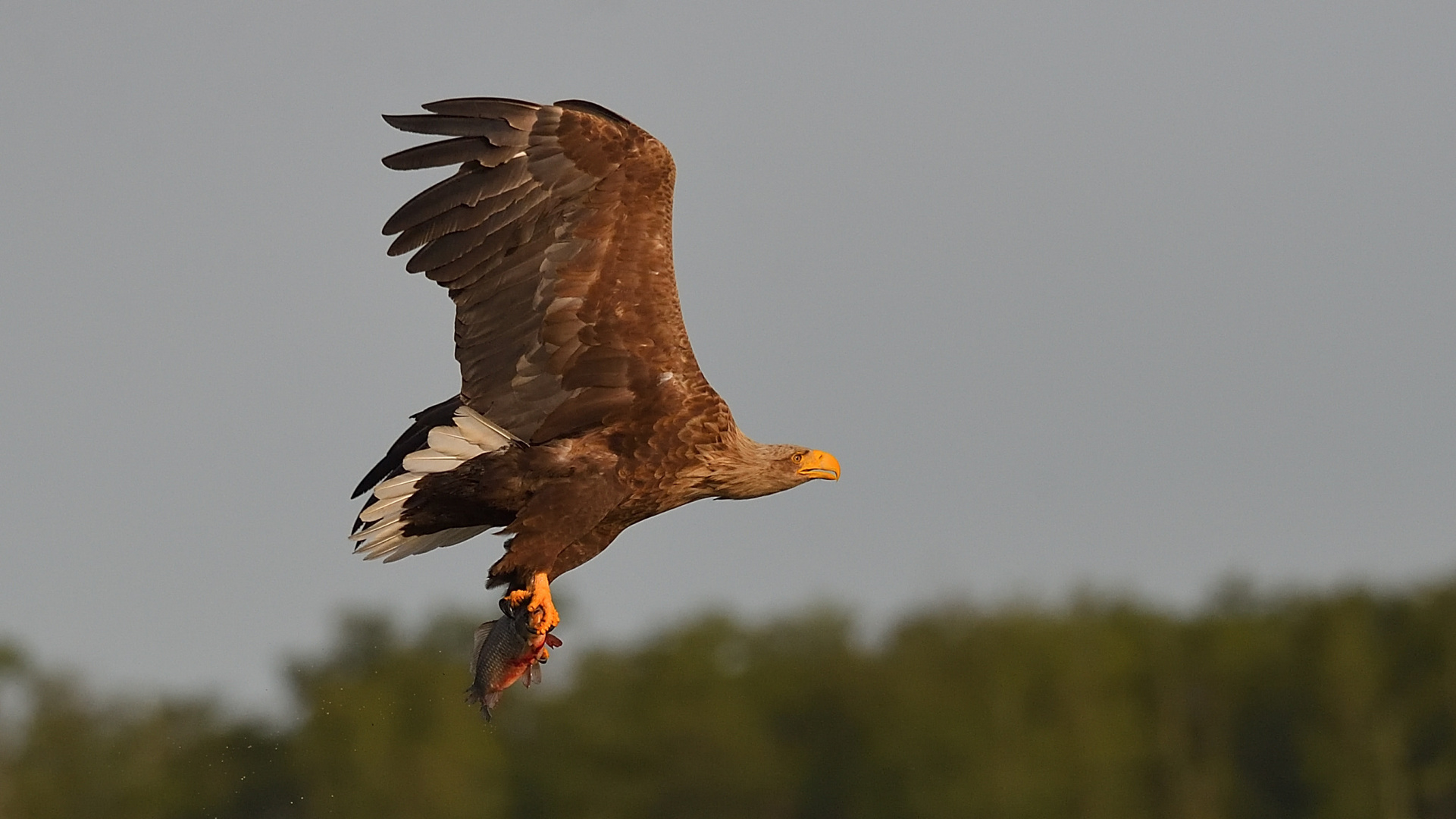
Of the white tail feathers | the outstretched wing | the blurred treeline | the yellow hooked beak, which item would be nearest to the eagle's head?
the yellow hooked beak

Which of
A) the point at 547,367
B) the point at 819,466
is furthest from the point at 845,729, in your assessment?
the point at 547,367

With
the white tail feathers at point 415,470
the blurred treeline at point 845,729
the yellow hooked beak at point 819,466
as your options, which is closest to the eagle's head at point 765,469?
the yellow hooked beak at point 819,466

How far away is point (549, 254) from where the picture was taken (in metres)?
7.80

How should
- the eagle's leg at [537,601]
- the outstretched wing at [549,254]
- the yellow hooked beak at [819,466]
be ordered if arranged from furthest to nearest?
the yellow hooked beak at [819,466] → the eagle's leg at [537,601] → the outstretched wing at [549,254]

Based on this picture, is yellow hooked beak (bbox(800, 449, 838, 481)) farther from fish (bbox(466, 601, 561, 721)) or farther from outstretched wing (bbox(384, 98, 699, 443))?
fish (bbox(466, 601, 561, 721))

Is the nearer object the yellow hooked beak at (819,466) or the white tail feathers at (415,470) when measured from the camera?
the white tail feathers at (415,470)

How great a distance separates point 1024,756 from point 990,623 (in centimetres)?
210

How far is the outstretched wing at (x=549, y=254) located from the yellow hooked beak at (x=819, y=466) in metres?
0.74

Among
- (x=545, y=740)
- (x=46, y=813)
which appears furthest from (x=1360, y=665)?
(x=46, y=813)

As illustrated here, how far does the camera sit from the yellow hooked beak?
8.65 m

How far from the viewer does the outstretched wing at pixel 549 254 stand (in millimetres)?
7609

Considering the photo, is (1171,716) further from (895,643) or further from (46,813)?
(46,813)

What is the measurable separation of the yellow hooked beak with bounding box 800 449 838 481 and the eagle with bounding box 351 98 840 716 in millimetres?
93

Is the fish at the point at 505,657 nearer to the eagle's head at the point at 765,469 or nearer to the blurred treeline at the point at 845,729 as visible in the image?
the eagle's head at the point at 765,469
